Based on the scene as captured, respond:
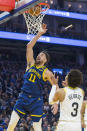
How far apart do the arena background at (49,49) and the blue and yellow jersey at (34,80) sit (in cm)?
782

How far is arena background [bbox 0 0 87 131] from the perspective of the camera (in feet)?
53.2

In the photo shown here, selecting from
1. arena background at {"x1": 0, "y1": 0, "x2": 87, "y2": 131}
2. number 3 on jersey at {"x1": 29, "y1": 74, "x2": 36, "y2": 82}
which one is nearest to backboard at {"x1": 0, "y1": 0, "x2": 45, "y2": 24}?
number 3 on jersey at {"x1": 29, "y1": 74, "x2": 36, "y2": 82}

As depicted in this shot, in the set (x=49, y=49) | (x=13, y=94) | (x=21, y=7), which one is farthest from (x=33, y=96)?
(x=49, y=49)

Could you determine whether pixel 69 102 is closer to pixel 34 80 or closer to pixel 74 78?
pixel 74 78

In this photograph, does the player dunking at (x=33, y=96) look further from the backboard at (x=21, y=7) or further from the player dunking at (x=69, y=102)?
the backboard at (x=21, y=7)

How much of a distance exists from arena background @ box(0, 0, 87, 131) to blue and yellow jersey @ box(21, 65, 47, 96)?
7.82 m

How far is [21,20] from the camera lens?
21.5 meters

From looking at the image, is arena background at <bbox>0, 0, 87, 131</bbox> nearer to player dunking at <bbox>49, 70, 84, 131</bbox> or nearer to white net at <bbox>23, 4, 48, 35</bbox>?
white net at <bbox>23, 4, 48, 35</bbox>

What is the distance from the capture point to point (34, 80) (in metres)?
5.49

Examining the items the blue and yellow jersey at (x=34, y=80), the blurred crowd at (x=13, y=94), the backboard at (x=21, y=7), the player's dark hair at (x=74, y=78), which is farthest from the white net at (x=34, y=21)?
the player's dark hair at (x=74, y=78)

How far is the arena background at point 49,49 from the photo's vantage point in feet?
53.2

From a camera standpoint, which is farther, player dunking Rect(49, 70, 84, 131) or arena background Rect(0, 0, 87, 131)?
arena background Rect(0, 0, 87, 131)

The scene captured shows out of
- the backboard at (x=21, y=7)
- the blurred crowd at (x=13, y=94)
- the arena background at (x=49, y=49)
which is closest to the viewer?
the backboard at (x=21, y=7)

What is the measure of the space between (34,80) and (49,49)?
19047 mm
